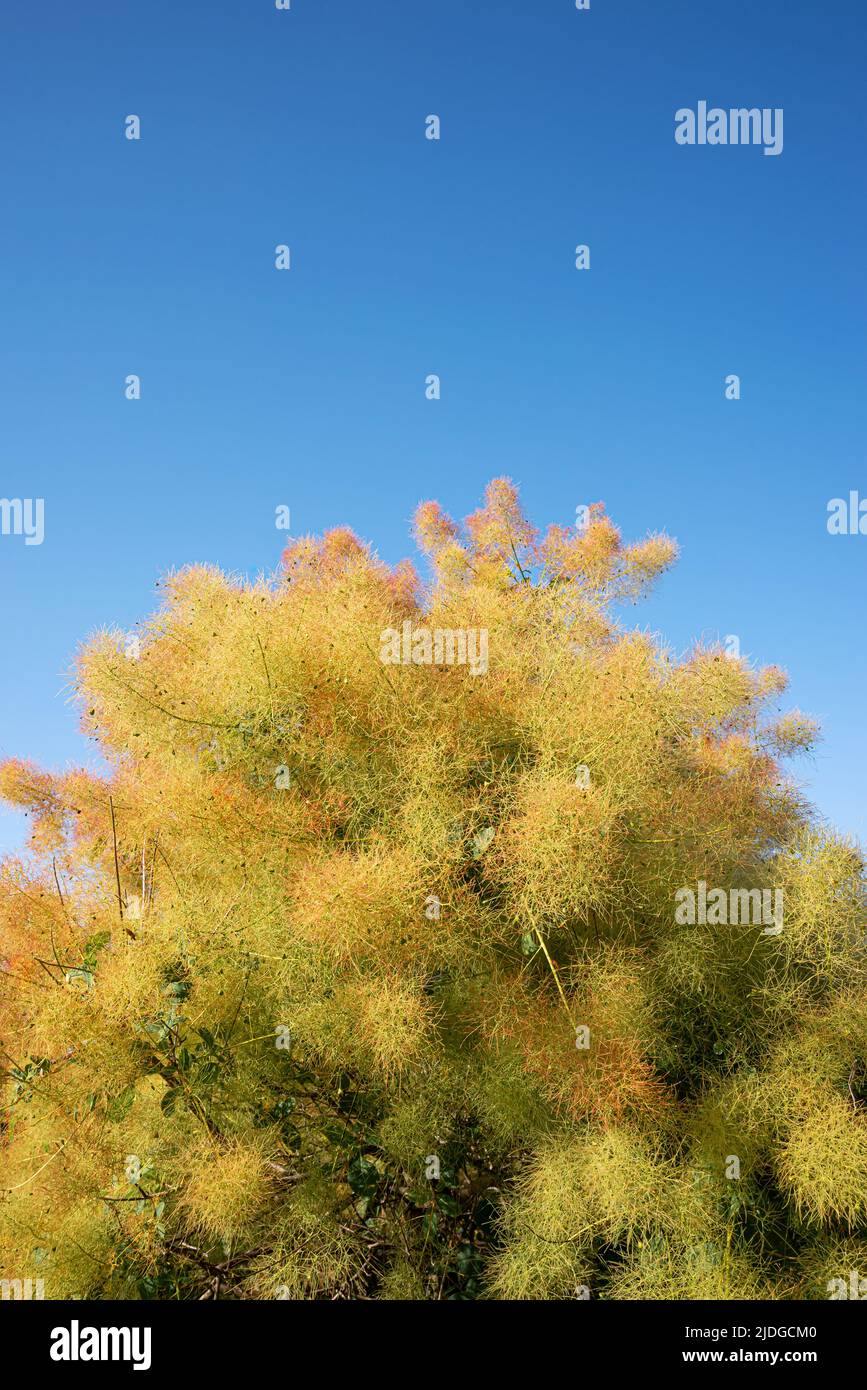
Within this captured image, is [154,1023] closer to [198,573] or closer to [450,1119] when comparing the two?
[450,1119]

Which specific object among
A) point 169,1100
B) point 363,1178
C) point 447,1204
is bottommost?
point 447,1204

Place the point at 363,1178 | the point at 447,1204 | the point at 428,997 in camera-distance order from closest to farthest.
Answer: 1. the point at 428,997
2. the point at 363,1178
3. the point at 447,1204

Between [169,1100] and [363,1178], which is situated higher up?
[169,1100]

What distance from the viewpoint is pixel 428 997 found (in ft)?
9.72

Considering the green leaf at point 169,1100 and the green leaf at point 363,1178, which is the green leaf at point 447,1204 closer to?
the green leaf at point 363,1178

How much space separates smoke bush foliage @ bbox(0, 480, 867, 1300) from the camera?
9.61 feet

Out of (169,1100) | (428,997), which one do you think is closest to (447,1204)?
(428,997)

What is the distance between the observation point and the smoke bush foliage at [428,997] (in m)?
2.93

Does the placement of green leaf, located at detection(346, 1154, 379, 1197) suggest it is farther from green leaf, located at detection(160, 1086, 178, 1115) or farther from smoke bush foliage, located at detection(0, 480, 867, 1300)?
green leaf, located at detection(160, 1086, 178, 1115)

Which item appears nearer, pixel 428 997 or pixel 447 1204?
pixel 428 997

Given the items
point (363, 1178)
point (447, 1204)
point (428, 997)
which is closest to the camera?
point (428, 997)

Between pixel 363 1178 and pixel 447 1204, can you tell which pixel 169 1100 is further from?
pixel 447 1204
